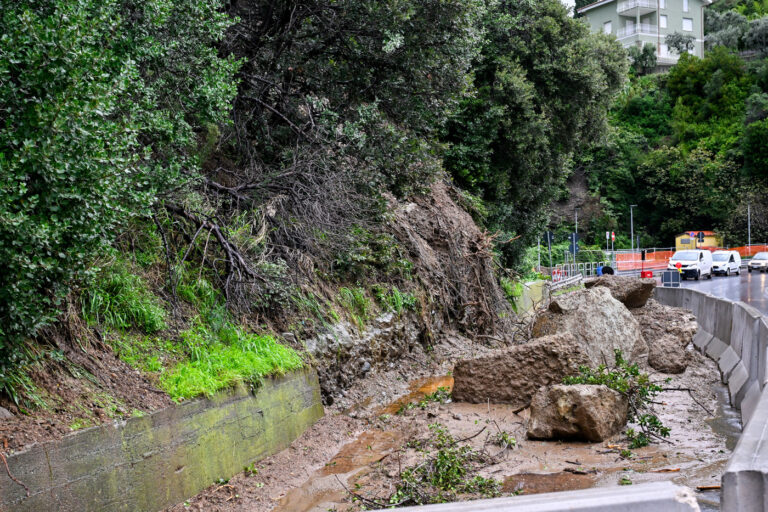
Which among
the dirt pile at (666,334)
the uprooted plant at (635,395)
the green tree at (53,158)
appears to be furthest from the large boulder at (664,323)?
the green tree at (53,158)

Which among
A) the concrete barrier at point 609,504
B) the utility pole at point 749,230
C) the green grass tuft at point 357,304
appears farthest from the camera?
the utility pole at point 749,230

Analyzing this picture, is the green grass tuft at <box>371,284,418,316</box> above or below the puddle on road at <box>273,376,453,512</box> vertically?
above

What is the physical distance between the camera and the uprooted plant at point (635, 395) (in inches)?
271

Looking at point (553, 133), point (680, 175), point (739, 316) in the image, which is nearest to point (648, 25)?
point (680, 175)

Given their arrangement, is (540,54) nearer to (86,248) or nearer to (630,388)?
(630,388)

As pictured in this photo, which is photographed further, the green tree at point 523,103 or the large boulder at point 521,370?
the green tree at point 523,103

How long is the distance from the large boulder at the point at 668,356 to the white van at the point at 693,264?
30.6 meters

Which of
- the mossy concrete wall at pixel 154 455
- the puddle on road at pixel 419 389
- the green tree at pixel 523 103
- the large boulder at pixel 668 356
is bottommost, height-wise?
the puddle on road at pixel 419 389

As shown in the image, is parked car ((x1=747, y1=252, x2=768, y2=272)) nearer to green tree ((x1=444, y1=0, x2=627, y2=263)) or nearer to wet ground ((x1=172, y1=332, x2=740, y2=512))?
green tree ((x1=444, y1=0, x2=627, y2=263))

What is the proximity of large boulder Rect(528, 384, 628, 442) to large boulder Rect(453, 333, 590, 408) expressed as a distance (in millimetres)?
1295

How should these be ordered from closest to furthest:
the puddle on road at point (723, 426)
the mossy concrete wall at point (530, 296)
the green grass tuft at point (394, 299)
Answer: the puddle on road at point (723, 426)
the green grass tuft at point (394, 299)
the mossy concrete wall at point (530, 296)

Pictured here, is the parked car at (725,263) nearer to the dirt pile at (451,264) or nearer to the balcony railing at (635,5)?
the dirt pile at (451,264)

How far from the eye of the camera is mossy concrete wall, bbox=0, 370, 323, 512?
444 cm

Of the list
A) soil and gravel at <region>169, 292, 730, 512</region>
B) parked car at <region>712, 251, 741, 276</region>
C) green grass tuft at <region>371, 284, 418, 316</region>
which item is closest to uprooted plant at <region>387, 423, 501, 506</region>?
soil and gravel at <region>169, 292, 730, 512</region>
